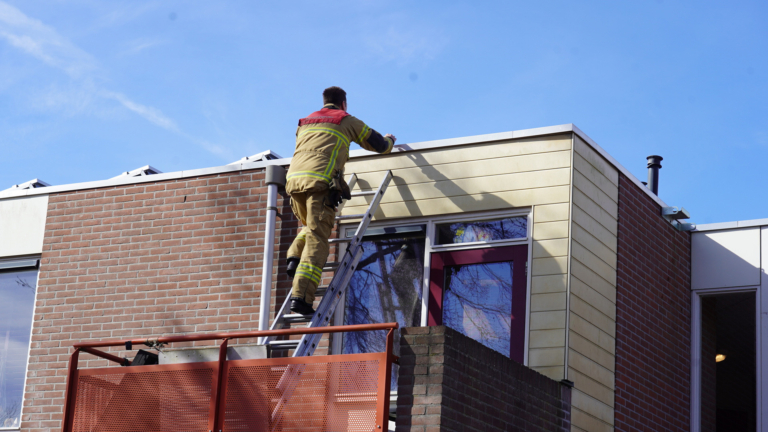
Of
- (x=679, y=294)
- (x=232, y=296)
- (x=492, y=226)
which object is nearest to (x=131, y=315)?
(x=232, y=296)

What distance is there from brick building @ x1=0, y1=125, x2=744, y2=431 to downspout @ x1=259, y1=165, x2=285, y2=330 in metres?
0.09

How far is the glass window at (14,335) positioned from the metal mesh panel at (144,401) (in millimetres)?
3707

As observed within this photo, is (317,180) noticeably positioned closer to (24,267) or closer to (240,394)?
(240,394)

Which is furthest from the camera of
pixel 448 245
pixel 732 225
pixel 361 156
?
pixel 732 225

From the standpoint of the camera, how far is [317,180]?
8.38 meters

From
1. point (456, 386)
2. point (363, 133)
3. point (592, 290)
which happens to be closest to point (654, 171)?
point (592, 290)

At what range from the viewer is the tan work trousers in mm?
8078

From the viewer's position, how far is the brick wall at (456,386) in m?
6.80

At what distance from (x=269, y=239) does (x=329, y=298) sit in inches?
74.0

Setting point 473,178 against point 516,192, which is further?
point 473,178

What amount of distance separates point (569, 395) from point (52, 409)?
5.44 metres

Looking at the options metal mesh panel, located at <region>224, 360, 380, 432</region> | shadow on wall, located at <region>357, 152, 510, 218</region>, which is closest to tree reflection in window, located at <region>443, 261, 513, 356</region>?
shadow on wall, located at <region>357, 152, 510, 218</region>

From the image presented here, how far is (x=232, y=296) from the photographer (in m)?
10.1

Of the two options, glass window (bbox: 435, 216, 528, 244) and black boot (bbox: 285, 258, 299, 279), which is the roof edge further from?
black boot (bbox: 285, 258, 299, 279)
